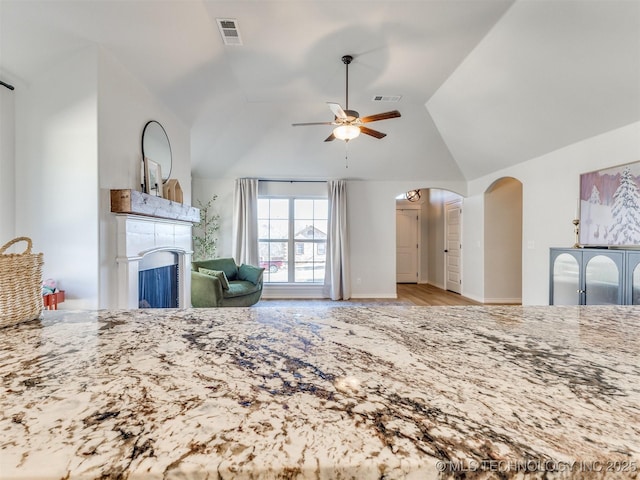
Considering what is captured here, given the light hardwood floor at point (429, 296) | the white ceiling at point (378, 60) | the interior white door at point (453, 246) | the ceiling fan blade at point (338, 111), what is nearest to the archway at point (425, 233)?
the light hardwood floor at point (429, 296)

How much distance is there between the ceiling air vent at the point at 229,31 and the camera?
2.54m

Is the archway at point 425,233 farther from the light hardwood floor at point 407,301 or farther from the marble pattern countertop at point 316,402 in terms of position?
the marble pattern countertop at point 316,402

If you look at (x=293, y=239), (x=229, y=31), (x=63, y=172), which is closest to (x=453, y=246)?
(x=293, y=239)

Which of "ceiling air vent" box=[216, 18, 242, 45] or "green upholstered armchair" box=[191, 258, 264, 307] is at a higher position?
"ceiling air vent" box=[216, 18, 242, 45]

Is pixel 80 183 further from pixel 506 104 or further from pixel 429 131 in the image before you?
pixel 429 131

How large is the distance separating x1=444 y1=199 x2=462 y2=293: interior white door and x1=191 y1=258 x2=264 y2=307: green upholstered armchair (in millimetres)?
4073

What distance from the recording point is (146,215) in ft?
9.00

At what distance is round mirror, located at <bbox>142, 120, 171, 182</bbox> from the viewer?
2909 millimetres

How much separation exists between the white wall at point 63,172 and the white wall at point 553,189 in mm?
4535

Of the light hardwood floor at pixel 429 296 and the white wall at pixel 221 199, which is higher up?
the white wall at pixel 221 199

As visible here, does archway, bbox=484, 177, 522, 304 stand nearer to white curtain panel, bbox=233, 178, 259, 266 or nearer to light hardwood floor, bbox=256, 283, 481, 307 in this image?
light hardwood floor, bbox=256, 283, 481, 307

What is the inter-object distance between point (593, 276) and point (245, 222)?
189 inches

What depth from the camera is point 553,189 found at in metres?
3.77

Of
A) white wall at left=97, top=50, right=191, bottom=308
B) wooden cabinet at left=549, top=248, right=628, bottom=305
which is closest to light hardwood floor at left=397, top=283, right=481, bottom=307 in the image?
wooden cabinet at left=549, top=248, right=628, bottom=305
